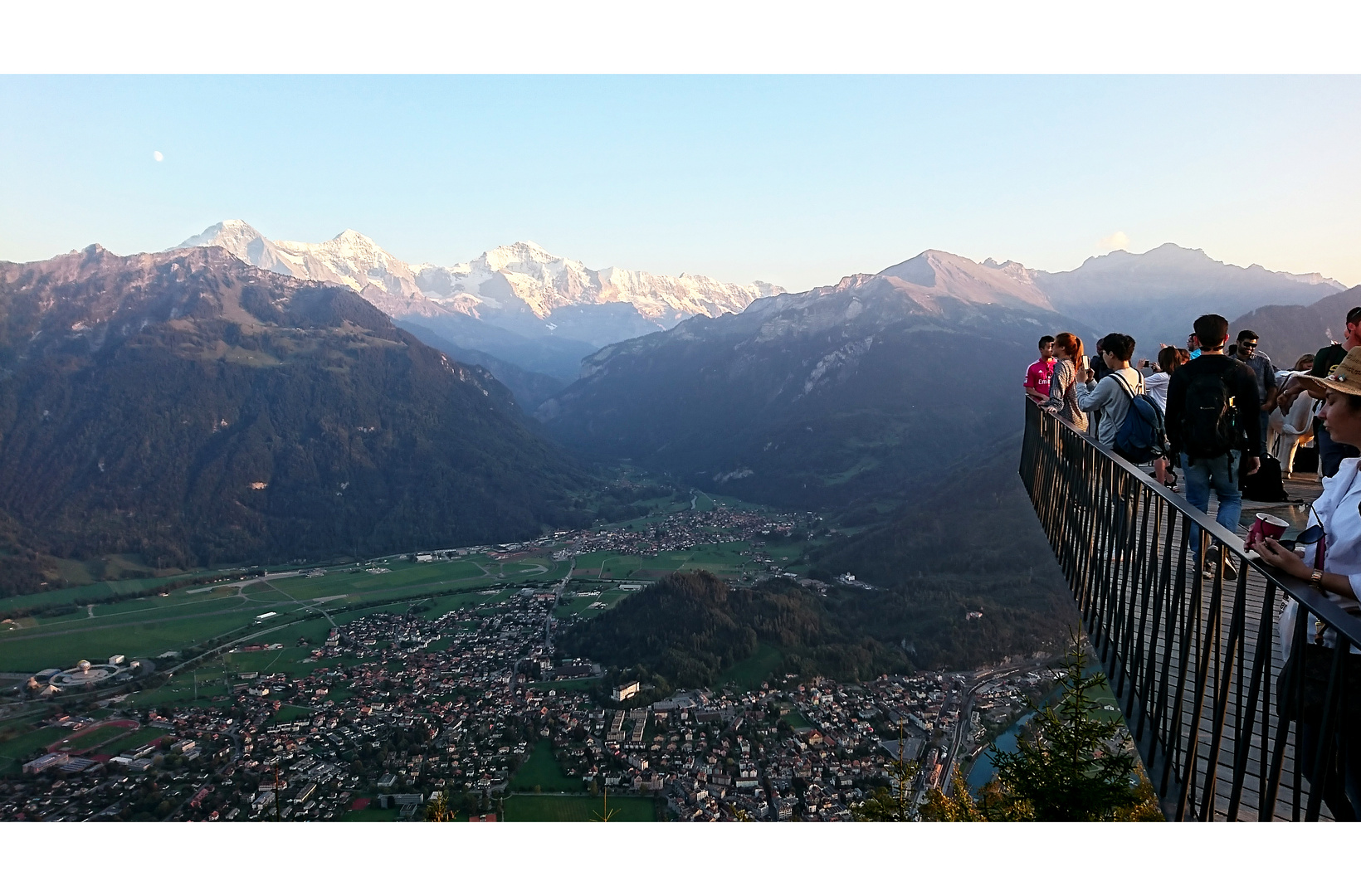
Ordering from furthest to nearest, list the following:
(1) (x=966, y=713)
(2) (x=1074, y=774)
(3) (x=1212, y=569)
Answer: (1) (x=966, y=713)
(2) (x=1074, y=774)
(3) (x=1212, y=569)

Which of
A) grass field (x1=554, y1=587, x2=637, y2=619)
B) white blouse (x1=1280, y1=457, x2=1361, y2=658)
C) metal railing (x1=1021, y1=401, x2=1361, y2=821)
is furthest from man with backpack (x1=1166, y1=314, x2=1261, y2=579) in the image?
grass field (x1=554, y1=587, x2=637, y2=619)

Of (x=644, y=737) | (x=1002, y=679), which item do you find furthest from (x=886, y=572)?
(x=644, y=737)

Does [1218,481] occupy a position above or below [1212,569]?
above

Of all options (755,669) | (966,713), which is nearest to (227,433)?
(755,669)

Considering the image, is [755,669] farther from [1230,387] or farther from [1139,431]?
[1230,387]

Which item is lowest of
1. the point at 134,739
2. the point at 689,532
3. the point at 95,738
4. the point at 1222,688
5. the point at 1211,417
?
the point at 689,532

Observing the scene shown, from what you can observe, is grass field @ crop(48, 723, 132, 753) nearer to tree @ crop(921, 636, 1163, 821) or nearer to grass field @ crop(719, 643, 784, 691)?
grass field @ crop(719, 643, 784, 691)

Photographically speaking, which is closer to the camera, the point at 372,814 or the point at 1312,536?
the point at 1312,536
